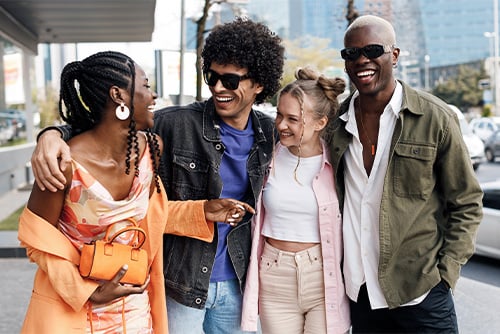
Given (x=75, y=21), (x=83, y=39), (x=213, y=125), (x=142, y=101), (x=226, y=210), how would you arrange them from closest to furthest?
(x=142, y=101) < (x=226, y=210) < (x=213, y=125) < (x=75, y=21) < (x=83, y=39)

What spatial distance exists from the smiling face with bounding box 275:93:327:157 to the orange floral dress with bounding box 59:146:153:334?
0.84 m

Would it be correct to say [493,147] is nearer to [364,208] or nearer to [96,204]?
[364,208]

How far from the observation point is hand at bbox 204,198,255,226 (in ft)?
8.77

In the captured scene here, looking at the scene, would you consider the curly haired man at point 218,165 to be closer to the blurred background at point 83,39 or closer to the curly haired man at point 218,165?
the curly haired man at point 218,165

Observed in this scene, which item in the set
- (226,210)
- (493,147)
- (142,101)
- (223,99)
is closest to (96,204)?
(142,101)

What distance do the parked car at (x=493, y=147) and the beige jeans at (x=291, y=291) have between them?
22199 millimetres

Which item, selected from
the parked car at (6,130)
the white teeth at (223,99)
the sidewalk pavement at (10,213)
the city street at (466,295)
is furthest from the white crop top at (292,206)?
the parked car at (6,130)

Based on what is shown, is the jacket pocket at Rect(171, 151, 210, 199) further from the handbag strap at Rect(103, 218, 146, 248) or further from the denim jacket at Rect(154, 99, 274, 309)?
the handbag strap at Rect(103, 218, 146, 248)

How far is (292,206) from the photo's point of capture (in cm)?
297

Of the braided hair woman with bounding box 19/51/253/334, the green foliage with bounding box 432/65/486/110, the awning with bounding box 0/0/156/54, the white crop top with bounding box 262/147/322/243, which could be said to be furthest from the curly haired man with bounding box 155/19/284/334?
the green foliage with bounding box 432/65/486/110

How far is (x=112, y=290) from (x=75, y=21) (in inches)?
596

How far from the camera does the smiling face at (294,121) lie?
3.00 m

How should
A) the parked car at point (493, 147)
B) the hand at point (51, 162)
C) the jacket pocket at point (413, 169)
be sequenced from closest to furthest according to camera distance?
1. the hand at point (51, 162)
2. the jacket pocket at point (413, 169)
3. the parked car at point (493, 147)

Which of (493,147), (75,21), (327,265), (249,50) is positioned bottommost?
(493,147)
